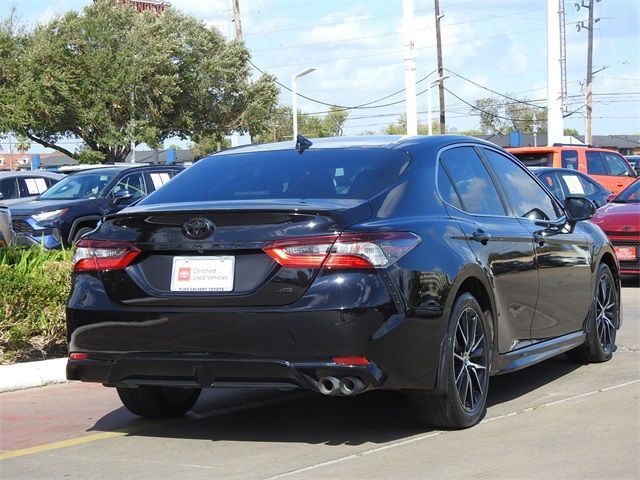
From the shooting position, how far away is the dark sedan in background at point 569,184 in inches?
753

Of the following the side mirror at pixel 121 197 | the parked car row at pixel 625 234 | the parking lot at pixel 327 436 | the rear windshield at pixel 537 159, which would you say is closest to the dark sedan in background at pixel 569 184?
the rear windshield at pixel 537 159

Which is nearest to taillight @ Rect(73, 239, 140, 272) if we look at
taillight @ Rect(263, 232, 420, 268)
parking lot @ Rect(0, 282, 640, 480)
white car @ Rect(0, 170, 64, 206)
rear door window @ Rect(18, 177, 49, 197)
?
taillight @ Rect(263, 232, 420, 268)

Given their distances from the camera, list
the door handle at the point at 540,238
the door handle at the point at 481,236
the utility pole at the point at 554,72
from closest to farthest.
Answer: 1. the door handle at the point at 481,236
2. the door handle at the point at 540,238
3. the utility pole at the point at 554,72

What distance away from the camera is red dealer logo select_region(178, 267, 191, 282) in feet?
17.5

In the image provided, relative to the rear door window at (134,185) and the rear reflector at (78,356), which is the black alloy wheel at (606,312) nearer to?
the rear reflector at (78,356)

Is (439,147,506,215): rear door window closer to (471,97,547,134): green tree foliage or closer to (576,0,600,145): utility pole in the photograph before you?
(576,0,600,145): utility pole

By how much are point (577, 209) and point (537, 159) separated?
1522 cm

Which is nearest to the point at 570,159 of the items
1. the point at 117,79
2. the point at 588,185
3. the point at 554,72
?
the point at 588,185

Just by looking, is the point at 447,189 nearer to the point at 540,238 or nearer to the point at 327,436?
the point at 540,238

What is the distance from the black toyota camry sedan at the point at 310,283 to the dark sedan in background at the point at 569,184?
1297cm

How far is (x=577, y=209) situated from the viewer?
7766 millimetres

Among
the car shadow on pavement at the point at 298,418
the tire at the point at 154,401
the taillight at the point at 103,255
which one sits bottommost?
the car shadow on pavement at the point at 298,418

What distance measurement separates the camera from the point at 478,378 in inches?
235

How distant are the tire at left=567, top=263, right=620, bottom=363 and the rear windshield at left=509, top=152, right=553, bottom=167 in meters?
14.3
